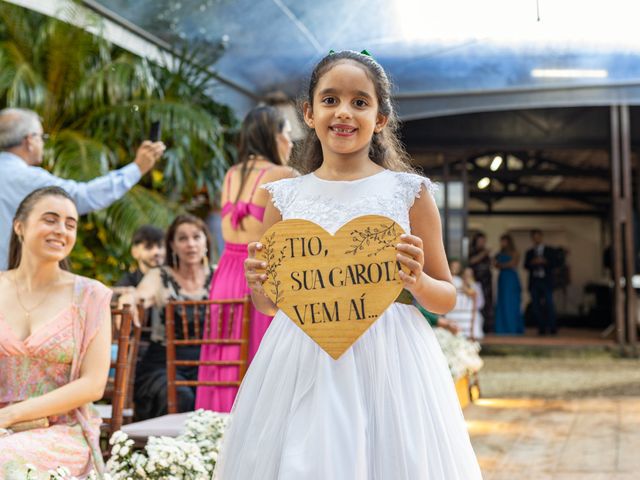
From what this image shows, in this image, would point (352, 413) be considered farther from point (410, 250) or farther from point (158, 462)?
point (158, 462)

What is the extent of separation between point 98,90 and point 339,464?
5368 millimetres

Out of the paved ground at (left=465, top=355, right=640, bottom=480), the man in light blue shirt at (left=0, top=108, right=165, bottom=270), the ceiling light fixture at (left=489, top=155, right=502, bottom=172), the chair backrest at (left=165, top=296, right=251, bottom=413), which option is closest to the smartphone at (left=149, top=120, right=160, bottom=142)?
the man in light blue shirt at (left=0, top=108, right=165, bottom=270)

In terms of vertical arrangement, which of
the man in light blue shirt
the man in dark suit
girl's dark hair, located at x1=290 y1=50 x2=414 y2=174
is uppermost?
the man in dark suit

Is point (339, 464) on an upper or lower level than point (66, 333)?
lower

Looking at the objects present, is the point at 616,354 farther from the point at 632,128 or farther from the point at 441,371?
the point at 441,371

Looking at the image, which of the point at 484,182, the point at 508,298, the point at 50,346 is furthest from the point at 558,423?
the point at 484,182

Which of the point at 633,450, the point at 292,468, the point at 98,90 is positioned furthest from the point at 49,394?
the point at 98,90

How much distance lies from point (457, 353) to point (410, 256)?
5.45 meters

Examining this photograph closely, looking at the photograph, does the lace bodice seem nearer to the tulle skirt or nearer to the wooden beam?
the tulle skirt

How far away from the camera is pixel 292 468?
1.79m

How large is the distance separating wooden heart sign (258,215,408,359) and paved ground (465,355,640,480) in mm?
2530

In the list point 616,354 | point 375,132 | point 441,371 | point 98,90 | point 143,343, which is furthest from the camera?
point 616,354

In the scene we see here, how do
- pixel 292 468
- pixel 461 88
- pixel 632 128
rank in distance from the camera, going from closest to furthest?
pixel 292 468
pixel 461 88
pixel 632 128

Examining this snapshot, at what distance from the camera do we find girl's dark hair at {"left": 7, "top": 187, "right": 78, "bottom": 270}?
2723 mm
